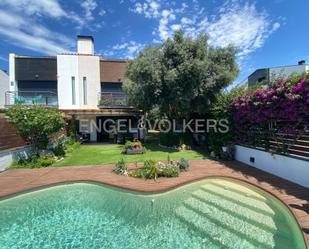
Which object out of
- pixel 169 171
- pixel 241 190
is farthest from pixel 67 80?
pixel 241 190

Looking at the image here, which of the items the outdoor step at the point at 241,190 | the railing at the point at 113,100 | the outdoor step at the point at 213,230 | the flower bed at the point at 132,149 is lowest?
the outdoor step at the point at 213,230

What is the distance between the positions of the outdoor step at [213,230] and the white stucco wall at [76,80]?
779 inches

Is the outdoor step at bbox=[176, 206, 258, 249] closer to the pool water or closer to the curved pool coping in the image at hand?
the pool water

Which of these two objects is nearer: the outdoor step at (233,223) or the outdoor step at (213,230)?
the outdoor step at (213,230)

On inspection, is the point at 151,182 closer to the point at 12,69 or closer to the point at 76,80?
the point at 76,80

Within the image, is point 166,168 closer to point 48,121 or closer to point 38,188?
point 38,188

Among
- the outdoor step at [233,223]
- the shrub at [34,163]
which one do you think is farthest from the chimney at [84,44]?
the outdoor step at [233,223]

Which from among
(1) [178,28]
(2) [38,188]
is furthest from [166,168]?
(1) [178,28]

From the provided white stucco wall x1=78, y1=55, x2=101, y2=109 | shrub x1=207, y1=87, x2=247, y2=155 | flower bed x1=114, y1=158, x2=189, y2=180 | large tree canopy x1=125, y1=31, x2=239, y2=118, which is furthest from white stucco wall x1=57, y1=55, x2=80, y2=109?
flower bed x1=114, y1=158, x2=189, y2=180

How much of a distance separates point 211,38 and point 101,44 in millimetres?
15974

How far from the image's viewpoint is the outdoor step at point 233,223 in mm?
5355

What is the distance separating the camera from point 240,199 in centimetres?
762

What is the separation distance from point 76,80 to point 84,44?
5001 millimetres

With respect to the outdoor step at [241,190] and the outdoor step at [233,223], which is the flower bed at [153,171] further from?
the outdoor step at [233,223]
